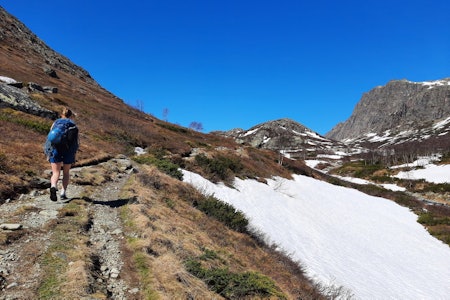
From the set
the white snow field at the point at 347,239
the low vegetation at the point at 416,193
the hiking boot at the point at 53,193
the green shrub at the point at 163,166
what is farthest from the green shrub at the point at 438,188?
the hiking boot at the point at 53,193

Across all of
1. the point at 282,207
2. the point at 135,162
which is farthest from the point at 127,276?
the point at 282,207

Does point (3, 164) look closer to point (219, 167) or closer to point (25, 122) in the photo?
point (25, 122)

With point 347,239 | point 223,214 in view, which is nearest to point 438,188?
point 347,239

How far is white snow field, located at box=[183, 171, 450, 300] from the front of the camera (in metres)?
14.8

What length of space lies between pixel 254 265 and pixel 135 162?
11507 millimetres

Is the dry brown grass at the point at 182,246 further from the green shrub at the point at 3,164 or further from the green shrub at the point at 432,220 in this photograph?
the green shrub at the point at 432,220

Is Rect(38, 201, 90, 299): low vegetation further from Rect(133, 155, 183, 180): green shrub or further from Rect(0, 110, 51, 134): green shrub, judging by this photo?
Rect(0, 110, 51, 134): green shrub

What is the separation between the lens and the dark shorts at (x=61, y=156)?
28.4 ft

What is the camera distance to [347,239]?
66.4 ft

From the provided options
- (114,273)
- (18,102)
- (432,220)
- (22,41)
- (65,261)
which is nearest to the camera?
(65,261)

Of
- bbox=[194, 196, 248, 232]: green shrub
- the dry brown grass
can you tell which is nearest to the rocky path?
the dry brown grass

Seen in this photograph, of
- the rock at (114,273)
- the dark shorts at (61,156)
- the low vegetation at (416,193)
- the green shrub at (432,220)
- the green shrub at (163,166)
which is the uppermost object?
the low vegetation at (416,193)

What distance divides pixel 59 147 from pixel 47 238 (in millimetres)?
3147

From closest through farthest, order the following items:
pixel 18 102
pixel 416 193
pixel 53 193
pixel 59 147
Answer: pixel 53 193
pixel 59 147
pixel 18 102
pixel 416 193
